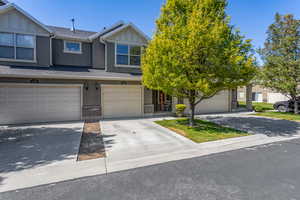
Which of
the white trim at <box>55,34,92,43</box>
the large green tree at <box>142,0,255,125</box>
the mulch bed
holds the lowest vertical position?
the mulch bed

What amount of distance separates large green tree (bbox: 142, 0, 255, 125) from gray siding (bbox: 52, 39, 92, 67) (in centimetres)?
641

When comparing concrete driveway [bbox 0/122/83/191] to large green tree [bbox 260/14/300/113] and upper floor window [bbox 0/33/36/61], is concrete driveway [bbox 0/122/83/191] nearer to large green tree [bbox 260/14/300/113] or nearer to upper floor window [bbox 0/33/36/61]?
upper floor window [bbox 0/33/36/61]

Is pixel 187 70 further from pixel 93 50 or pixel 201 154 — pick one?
pixel 93 50

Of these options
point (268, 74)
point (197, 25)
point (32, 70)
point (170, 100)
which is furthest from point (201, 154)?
point (268, 74)

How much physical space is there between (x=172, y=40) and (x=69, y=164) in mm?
5931

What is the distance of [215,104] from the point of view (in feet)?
43.9

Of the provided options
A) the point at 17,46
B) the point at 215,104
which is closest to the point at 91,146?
the point at 17,46

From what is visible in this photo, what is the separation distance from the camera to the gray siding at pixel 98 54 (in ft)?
37.0

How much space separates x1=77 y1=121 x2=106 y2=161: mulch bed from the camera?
14.8ft

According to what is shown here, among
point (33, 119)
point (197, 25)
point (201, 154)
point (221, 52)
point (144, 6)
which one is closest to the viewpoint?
point (201, 154)

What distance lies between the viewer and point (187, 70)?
6.77 m

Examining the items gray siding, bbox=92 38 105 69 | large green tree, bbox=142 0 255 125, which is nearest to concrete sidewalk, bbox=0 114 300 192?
large green tree, bbox=142 0 255 125

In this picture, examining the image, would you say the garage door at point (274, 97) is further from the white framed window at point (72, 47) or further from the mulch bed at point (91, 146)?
the white framed window at point (72, 47)

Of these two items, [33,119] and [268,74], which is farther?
[268,74]
